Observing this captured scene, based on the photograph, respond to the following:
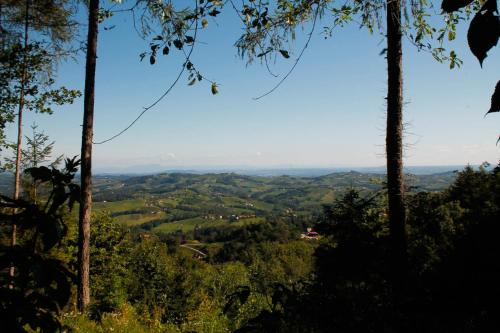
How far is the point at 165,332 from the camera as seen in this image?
22.4 feet

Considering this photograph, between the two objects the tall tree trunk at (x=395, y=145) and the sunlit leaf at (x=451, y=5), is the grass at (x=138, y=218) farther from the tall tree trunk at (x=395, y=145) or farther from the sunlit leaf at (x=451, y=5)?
the sunlit leaf at (x=451, y=5)

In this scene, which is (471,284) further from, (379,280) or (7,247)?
(7,247)

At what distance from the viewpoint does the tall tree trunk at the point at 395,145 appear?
5.65 meters

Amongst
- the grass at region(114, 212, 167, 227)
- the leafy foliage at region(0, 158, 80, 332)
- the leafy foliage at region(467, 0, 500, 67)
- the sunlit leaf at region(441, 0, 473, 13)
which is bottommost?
the grass at region(114, 212, 167, 227)

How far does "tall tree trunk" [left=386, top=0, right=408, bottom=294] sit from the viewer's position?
18.5ft

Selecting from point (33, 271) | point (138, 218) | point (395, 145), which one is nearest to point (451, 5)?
point (33, 271)

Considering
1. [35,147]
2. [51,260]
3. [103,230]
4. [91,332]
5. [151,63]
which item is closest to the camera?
[51,260]

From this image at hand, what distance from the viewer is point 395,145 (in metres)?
5.82

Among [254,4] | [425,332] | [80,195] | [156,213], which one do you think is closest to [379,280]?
[425,332]

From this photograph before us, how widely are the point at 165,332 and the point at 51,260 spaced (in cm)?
651

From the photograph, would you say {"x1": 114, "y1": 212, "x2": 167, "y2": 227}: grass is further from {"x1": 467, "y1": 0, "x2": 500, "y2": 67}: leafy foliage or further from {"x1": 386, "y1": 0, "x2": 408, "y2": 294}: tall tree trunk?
{"x1": 467, "y1": 0, "x2": 500, "y2": 67}: leafy foliage

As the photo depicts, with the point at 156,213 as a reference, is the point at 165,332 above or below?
above

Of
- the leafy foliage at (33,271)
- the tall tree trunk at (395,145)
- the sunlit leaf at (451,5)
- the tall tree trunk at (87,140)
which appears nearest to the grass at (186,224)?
the tall tree trunk at (87,140)

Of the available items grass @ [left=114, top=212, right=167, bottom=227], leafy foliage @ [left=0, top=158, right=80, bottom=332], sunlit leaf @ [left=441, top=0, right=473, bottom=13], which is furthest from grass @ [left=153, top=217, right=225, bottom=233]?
sunlit leaf @ [left=441, top=0, right=473, bottom=13]
